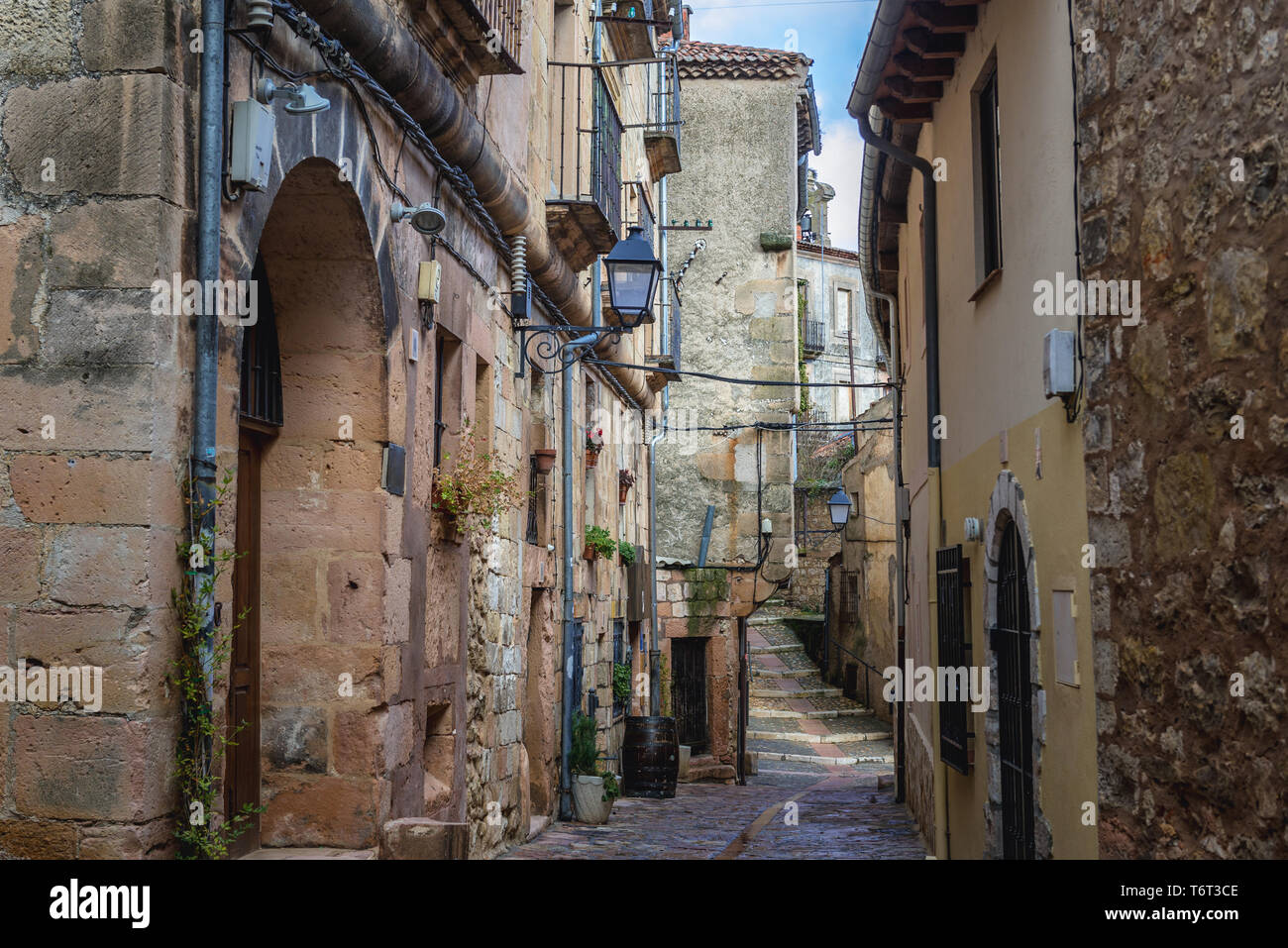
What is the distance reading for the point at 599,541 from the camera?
1360 centimetres

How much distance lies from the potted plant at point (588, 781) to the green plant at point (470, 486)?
394cm

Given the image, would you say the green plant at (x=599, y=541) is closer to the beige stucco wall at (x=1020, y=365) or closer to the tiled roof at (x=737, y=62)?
the beige stucco wall at (x=1020, y=365)

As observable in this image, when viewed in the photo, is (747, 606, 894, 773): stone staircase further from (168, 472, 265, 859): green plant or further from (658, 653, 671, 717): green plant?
(168, 472, 265, 859): green plant

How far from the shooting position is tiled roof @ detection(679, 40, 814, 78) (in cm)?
2136

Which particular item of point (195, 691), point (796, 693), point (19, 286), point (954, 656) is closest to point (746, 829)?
point (954, 656)

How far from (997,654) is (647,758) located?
7.64 meters

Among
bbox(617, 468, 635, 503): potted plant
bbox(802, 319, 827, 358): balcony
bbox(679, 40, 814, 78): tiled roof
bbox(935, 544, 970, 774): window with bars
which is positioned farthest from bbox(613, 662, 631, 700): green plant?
bbox(802, 319, 827, 358): balcony

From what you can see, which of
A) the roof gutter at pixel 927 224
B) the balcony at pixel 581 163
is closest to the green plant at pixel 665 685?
the balcony at pixel 581 163

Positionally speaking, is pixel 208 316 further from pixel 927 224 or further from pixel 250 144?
pixel 927 224

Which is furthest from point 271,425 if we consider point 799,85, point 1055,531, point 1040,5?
point 799,85

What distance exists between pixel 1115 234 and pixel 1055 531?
58.6 inches

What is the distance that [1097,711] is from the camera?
15.8 ft

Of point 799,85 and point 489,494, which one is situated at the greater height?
point 799,85

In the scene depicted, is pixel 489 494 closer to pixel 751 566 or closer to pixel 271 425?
pixel 271 425
